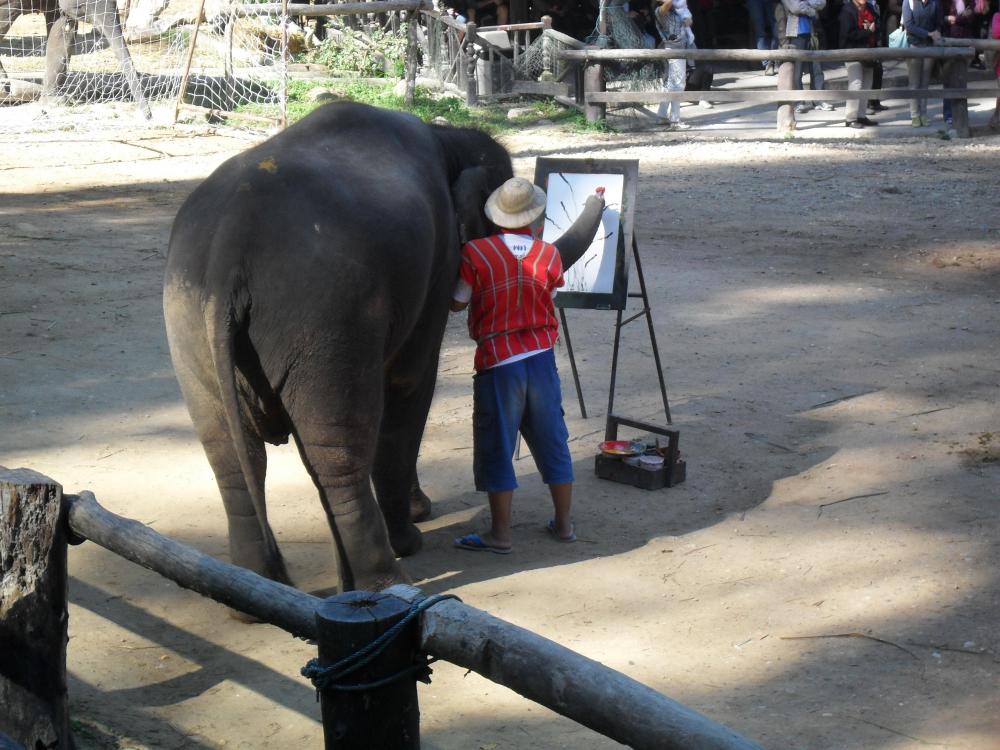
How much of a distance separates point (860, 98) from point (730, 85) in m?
4.55

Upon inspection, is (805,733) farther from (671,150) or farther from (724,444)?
(671,150)

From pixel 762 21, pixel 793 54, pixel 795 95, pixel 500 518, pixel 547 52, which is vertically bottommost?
pixel 500 518

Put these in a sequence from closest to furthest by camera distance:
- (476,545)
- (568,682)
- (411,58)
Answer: (568,682) < (476,545) < (411,58)

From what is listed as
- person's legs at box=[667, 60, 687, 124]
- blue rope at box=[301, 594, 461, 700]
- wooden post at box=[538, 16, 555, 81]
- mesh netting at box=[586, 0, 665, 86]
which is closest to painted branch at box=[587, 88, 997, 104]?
person's legs at box=[667, 60, 687, 124]

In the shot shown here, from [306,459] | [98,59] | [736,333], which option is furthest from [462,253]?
[98,59]

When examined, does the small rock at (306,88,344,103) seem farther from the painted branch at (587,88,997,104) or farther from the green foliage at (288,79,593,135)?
the painted branch at (587,88,997,104)

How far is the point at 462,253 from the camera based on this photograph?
17.9 feet

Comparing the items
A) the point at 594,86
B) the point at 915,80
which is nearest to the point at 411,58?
the point at 594,86

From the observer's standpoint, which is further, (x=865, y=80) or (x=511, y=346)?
(x=865, y=80)

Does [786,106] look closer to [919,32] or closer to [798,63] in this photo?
[798,63]

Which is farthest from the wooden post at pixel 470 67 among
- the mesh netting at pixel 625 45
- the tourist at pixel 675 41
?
the tourist at pixel 675 41

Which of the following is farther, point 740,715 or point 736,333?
point 736,333

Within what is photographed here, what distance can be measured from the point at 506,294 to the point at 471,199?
18.8 inches

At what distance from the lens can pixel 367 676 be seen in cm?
248
